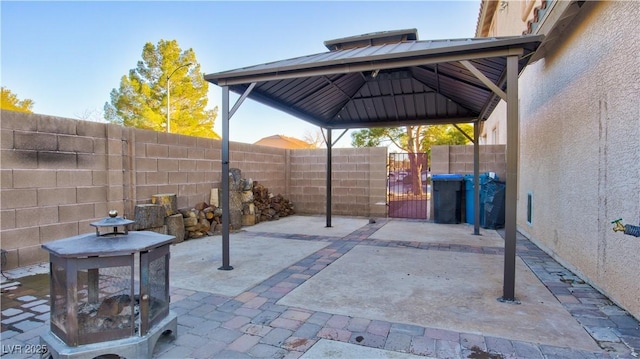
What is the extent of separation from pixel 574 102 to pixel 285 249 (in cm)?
416

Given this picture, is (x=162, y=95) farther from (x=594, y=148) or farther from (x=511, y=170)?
(x=594, y=148)

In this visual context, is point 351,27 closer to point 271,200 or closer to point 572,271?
point 271,200

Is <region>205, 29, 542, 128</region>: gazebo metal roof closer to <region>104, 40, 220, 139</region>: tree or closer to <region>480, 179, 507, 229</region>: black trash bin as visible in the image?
<region>480, 179, 507, 229</region>: black trash bin

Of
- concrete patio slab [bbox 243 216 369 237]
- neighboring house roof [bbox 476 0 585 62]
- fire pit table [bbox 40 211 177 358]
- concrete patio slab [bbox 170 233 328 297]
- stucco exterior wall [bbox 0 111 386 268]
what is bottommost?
concrete patio slab [bbox 170 233 328 297]

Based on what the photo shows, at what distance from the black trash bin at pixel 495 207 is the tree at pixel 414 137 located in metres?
10.0

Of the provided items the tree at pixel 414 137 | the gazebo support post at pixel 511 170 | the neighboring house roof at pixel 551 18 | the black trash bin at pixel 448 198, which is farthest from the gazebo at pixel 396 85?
the tree at pixel 414 137

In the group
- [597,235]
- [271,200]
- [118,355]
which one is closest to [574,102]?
[597,235]

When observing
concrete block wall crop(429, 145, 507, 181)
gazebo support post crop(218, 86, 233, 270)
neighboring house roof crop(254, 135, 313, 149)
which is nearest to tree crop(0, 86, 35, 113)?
neighboring house roof crop(254, 135, 313, 149)

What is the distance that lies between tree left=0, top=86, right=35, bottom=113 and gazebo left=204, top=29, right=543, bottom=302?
Result: 78.3ft

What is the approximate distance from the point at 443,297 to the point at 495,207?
452 cm

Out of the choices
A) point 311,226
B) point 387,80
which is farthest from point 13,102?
point 387,80

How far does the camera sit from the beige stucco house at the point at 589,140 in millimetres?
2717

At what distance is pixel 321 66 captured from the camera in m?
3.76

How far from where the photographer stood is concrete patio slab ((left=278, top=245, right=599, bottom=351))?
2473mm
